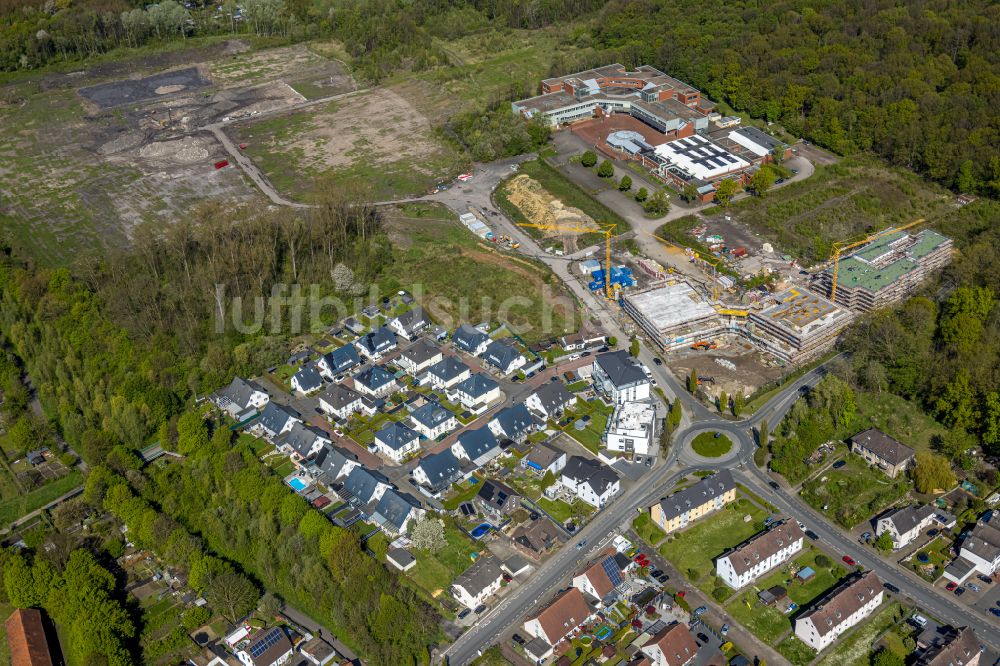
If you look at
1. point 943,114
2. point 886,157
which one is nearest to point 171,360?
point 886,157

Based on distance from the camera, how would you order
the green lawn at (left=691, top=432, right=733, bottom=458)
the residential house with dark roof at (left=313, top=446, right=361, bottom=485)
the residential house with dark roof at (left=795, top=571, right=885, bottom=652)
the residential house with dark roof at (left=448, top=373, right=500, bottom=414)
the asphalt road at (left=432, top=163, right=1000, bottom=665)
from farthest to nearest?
1. the residential house with dark roof at (left=448, top=373, right=500, bottom=414)
2. the green lawn at (left=691, top=432, right=733, bottom=458)
3. the residential house with dark roof at (left=313, top=446, right=361, bottom=485)
4. the asphalt road at (left=432, top=163, right=1000, bottom=665)
5. the residential house with dark roof at (left=795, top=571, right=885, bottom=652)

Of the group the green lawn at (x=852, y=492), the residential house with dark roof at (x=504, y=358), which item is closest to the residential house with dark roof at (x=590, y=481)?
the green lawn at (x=852, y=492)

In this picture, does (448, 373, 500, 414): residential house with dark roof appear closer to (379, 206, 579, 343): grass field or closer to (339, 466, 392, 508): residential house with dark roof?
(379, 206, 579, 343): grass field

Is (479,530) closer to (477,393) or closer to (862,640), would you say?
(477,393)

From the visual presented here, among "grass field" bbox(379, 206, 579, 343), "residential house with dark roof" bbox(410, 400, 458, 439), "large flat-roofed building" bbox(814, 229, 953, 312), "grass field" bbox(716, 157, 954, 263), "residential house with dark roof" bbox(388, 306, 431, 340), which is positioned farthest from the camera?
"grass field" bbox(716, 157, 954, 263)

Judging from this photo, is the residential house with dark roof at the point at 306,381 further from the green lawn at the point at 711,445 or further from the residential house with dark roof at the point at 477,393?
the green lawn at the point at 711,445

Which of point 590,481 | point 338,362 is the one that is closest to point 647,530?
point 590,481

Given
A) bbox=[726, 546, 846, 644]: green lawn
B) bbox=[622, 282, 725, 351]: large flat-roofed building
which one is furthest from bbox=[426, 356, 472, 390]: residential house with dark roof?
bbox=[726, 546, 846, 644]: green lawn
